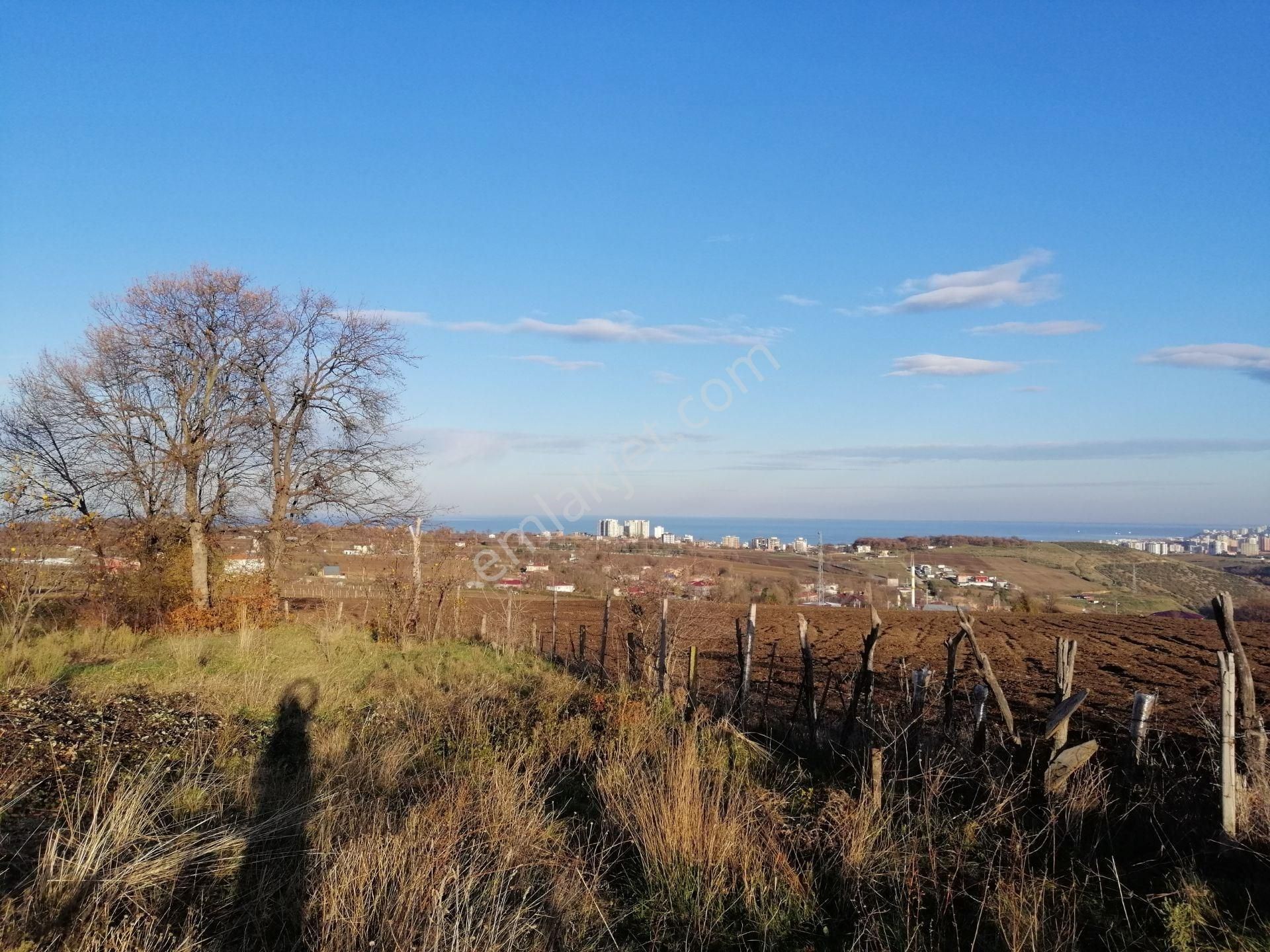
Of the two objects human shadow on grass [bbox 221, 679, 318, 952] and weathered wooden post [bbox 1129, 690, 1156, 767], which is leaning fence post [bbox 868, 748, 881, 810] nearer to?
weathered wooden post [bbox 1129, 690, 1156, 767]

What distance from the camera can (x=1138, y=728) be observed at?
571cm

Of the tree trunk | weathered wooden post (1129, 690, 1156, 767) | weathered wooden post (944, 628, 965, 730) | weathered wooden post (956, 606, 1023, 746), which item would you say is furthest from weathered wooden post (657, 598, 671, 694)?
the tree trunk

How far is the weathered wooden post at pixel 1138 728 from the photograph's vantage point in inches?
222

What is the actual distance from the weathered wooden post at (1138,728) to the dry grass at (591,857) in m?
0.21

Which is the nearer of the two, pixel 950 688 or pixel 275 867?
pixel 275 867

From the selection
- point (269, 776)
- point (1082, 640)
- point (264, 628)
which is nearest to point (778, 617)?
point (1082, 640)

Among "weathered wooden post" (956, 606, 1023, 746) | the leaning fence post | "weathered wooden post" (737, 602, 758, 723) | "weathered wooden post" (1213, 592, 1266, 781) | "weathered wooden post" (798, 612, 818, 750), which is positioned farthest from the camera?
"weathered wooden post" (737, 602, 758, 723)

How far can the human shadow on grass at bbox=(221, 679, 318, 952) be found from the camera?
3795mm

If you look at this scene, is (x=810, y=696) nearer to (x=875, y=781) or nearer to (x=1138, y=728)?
(x=875, y=781)

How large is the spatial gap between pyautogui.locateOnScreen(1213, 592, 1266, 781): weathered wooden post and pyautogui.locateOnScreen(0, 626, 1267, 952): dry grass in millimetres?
412

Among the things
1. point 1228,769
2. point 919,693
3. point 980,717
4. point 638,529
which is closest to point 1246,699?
point 1228,769

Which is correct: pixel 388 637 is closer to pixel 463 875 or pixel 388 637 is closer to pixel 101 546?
pixel 101 546

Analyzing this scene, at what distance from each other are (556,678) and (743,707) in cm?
362

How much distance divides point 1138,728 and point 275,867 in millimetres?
5603
